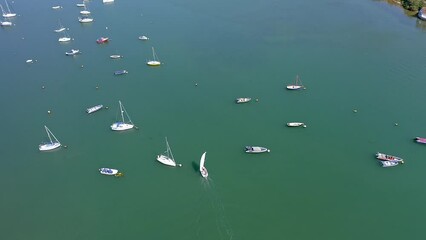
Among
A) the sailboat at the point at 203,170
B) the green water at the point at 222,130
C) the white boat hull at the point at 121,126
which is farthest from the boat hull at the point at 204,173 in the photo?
the white boat hull at the point at 121,126

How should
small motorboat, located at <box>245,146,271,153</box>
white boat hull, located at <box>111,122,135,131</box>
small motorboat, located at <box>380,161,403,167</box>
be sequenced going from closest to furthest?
small motorboat, located at <box>380,161,403,167</box>, small motorboat, located at <box>245,146,271,153</box>, white boat hull, located at <box>111,122,135,131</box>

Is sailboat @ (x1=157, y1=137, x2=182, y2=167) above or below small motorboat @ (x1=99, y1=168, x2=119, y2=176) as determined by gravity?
above

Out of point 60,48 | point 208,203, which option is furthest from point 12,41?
point 208,203

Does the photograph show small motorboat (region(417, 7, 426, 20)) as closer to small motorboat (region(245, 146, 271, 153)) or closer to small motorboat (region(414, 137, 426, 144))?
small motorboat (region(414, 137, 426, 144))

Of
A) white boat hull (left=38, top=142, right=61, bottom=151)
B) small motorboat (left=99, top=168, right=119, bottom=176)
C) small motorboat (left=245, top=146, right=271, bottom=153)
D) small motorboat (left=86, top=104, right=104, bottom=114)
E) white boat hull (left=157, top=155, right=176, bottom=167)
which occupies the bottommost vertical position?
small motorboat (left=99, top=168, right=119, bottom=176)

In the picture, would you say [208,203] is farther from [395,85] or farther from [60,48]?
[60,48]

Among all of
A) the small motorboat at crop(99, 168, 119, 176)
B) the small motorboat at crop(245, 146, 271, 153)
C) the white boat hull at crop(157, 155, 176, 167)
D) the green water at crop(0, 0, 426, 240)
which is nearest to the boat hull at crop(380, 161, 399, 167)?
the green water at crop(0, 0, 426, 240)

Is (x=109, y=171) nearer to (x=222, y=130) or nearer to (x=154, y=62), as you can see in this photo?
(x=222, y=130)

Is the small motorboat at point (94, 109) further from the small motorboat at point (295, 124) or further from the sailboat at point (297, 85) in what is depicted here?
the sailboat at point (297, 85)
